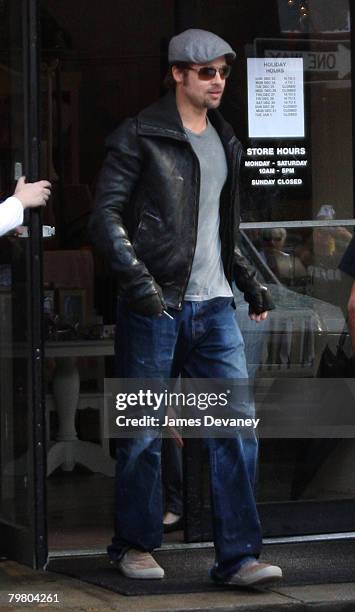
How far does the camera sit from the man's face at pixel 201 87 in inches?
208

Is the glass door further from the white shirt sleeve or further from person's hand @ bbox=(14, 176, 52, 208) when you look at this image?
the white shirt sleeve

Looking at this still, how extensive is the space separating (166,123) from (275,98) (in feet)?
3.61

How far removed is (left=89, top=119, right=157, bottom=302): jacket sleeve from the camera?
16.4 feet

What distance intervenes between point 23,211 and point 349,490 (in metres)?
2.13

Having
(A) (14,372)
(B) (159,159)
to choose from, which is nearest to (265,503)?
(A) (14,372)

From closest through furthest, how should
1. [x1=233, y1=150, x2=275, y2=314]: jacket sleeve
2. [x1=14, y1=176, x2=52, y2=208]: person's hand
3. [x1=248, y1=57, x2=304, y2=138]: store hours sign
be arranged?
[x1=14, y1=176, x2=52, y2=208]: person's hand < [x1=233, y1=150, x2=275, y2=314]: jacket sleeve < [x1=248, y1=57, x2=304, y2=138]: store hours sign

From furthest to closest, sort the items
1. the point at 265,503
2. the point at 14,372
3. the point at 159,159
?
the point at 265,503 → the point at 14,372 → the point at 159,159

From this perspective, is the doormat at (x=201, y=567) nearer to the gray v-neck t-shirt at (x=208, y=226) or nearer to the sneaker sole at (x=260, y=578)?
the sneaker sole at (x=260, y=578)

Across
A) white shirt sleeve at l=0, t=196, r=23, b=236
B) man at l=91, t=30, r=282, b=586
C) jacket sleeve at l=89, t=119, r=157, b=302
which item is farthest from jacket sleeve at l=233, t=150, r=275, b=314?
white shirt sleeve at l=0, t=196, r=23, b=236

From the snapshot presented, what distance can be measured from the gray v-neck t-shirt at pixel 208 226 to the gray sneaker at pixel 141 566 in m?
1.01

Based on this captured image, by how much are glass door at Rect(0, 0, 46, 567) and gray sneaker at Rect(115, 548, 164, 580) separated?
38 cm

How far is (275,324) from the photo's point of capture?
20.5 feet

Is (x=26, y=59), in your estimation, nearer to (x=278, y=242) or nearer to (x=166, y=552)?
(x=278, y=242)

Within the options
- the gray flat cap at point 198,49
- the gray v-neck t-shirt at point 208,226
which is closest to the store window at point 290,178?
the gray flat cap at point 198,49
